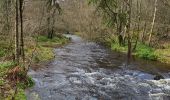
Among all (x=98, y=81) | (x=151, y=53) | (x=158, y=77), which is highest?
(x=98, y=81)

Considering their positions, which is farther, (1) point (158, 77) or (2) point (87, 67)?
(2) point (87, 67)

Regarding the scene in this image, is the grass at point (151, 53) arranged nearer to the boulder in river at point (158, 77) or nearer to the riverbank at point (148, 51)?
the riverbank at point (148, 51)

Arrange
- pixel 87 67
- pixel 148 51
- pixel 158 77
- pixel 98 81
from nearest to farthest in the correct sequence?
pixel 98 81 < pixel 158 77 < pixel 87 67 < pixel 148 51

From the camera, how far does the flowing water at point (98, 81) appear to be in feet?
53.7

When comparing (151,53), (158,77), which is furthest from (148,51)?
(158,77)

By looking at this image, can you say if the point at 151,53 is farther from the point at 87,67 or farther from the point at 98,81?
the point at 98,81

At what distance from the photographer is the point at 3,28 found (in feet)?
103

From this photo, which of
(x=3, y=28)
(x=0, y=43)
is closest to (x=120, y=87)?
(x=0, y=43)

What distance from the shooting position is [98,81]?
65.0 feet

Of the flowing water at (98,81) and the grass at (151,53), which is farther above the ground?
the flowing water at (98,81)

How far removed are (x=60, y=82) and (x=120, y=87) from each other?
3.58 meters

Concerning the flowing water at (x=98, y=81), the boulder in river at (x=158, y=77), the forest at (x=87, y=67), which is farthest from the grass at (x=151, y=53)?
the boulder in river at (x=158, y=77)

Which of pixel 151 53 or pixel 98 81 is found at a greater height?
pixel 98 81

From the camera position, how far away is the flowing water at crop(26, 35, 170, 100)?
16359mm
